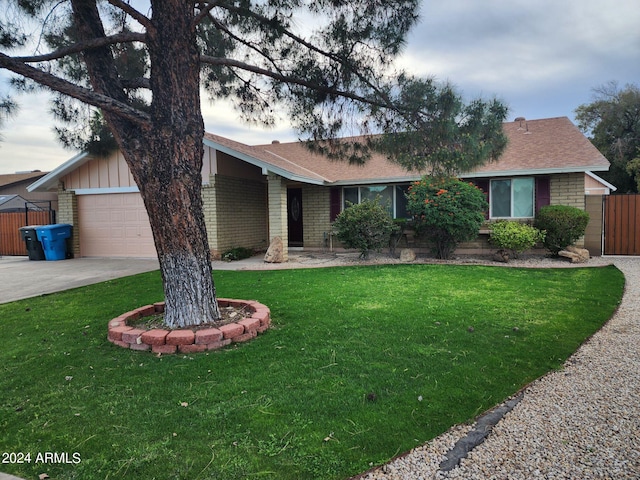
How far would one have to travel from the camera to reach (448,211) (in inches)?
408

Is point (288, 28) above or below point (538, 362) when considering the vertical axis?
above

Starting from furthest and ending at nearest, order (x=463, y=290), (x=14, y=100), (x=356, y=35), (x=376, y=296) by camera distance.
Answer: (x=463, y=290), (x=376, y=296), (x=356, y=35), (x=14, y=100)

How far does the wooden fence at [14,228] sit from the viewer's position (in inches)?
599

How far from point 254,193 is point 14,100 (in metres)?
9.53

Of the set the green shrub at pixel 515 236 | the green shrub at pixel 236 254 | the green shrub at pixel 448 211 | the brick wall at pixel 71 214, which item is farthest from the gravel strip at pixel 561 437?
the brick wall at pixel 71 214

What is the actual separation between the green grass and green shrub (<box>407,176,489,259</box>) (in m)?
→ 4.11

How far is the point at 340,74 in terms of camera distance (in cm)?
614

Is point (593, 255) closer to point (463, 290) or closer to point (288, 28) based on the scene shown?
point (463, 290)

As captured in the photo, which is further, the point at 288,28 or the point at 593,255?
the point at 593,255

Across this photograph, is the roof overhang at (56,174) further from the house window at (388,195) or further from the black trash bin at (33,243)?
the house window at (388,195)

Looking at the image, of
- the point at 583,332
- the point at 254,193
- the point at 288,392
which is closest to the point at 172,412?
the point at 288,392

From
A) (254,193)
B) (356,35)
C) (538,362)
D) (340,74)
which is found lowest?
(538,362)

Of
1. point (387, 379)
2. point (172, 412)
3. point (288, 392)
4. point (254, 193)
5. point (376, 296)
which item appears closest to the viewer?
point (172, 412)

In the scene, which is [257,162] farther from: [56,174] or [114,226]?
[56,174]
